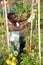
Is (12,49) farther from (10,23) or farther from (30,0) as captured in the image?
(30,0)

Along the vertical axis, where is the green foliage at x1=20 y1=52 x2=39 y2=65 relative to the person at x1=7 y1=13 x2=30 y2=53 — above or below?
below

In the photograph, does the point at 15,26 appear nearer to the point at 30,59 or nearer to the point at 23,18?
the point at 23,18

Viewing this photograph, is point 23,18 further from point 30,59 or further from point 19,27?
point 30,59

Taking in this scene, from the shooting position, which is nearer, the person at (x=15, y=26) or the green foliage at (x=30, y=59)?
the green foliage at (x=30, y=59)

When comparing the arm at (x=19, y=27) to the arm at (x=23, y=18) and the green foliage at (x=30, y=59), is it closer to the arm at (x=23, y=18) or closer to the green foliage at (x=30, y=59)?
the arm at (x=23, y=18)

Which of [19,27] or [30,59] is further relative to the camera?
[19,27]

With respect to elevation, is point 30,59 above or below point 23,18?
below

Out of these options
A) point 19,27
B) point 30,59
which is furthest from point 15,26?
point 30,59

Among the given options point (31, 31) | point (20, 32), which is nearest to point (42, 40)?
point (31, 31)

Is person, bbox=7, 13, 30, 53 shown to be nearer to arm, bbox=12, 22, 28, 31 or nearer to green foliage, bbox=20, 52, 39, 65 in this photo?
arm, bbox=12, 22, 28, 31

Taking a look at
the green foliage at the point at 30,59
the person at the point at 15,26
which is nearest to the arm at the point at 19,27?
the person at the point at 15,26

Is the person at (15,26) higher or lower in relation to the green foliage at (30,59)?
higher

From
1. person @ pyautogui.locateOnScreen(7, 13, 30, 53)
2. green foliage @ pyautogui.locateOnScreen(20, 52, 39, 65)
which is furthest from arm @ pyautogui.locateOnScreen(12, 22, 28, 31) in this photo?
green foliage @ pyautogui.locateOnScreen(20, 52, 39, 65)

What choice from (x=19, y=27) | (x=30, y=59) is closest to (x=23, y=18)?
(x=19, y=27)
